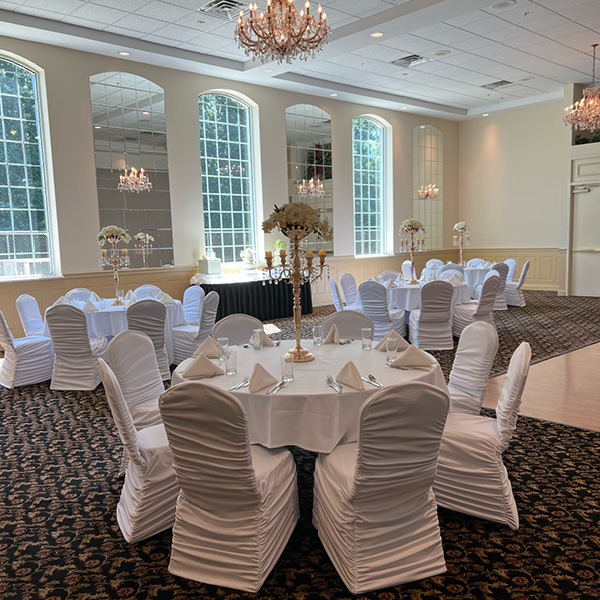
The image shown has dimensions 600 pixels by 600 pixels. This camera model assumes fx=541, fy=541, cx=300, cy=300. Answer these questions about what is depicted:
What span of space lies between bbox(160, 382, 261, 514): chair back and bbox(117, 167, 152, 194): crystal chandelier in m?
7.42

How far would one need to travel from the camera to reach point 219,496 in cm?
244

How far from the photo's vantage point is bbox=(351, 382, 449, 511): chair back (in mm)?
2193

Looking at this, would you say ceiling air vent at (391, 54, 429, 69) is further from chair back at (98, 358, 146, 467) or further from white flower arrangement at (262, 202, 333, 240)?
chair back at (98, 358, 146, 467)

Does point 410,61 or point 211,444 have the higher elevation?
point 410,61

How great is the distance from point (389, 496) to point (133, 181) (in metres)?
7.91

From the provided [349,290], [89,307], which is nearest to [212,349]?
[89,307]

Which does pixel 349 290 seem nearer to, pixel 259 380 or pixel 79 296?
pixel 79 296

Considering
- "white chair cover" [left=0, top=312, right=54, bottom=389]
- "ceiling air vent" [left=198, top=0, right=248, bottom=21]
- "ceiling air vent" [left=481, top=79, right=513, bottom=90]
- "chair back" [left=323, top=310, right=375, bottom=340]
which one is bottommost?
"white chair cover" [left=0, top=312, right=54, bottom=389]

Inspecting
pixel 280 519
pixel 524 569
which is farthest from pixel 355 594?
pixel 524 569

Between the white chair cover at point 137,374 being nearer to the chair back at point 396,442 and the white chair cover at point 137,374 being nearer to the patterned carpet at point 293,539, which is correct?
the patterned carpet at point 293,539

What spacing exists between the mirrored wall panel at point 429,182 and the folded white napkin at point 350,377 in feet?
38.5

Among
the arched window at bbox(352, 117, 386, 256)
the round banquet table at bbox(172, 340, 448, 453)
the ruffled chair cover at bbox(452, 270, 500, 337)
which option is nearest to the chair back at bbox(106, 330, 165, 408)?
the round banquet table at bbox(172, 340, 448, 453)

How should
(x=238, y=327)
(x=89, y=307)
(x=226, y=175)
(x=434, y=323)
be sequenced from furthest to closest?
(x=226, y=175) < (x=434, y=323) < (x=89, y=307) < (x=238, y=327)

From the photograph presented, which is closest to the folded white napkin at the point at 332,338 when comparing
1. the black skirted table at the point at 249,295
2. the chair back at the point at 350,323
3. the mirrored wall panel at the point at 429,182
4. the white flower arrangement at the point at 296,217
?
the chair back at the point at 350,323
